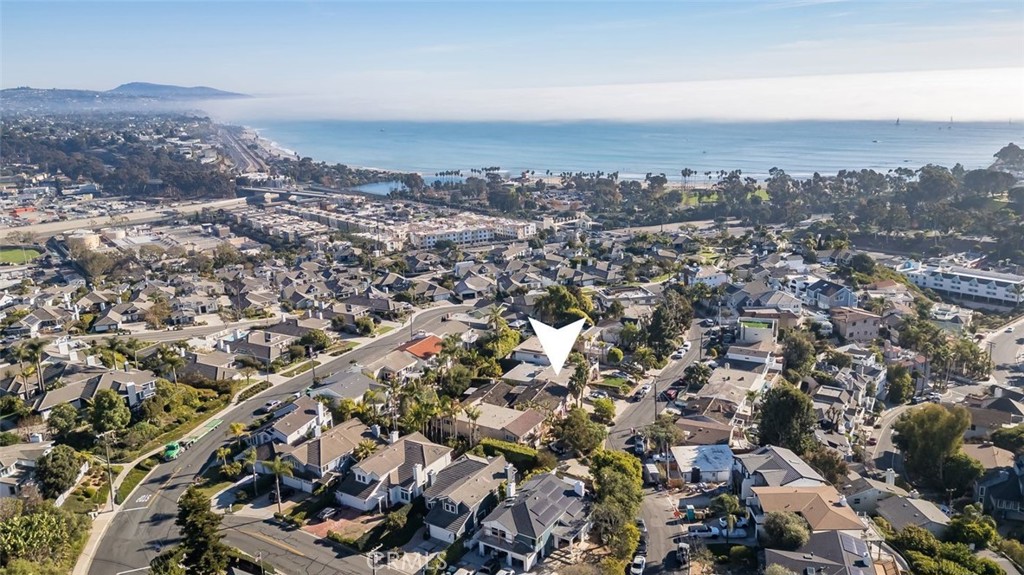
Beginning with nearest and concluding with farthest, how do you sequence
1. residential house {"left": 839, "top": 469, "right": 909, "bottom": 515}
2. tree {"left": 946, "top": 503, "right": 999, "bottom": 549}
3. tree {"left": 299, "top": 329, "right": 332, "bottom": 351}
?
tree {"left": 946, "top": 503, "right": 999, "bottom": 549}, residential house {"left": 839, "top": 469, "right": 909, "bottom": 515}, tree {"left": 299, "top": 329, "right": 332, "bottom": 351}

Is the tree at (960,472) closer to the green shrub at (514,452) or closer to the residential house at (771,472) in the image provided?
the residential house at (771,472)

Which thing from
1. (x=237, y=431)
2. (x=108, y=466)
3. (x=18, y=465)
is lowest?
(x=18, y=465)

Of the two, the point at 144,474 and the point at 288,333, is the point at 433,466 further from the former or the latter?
the point at 288,333

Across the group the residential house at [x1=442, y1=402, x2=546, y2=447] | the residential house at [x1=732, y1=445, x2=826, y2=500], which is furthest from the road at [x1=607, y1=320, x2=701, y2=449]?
the residential house at [x1=732, y1=445, x2=826, y2=500]

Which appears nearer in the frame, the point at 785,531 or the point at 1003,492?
the point at 785,531

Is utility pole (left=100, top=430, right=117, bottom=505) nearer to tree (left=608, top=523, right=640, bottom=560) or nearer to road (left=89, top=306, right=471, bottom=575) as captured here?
road (left=89, top=306, right=471, bottom=575)

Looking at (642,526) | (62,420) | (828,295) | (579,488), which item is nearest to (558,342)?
(579,488)

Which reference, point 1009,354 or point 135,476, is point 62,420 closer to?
point 135,476
